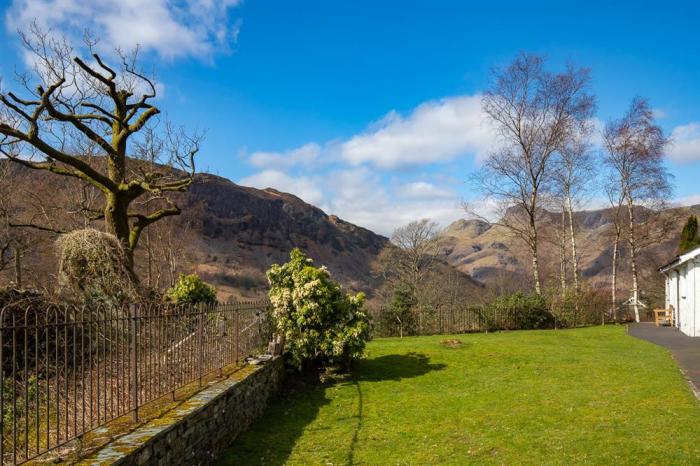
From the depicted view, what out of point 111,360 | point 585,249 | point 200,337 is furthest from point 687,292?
point 585,249

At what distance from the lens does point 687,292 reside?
842 inches

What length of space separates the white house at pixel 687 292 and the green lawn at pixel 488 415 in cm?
612

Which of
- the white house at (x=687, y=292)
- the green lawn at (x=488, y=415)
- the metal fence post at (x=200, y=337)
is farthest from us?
the white house at (x=687, y=292)

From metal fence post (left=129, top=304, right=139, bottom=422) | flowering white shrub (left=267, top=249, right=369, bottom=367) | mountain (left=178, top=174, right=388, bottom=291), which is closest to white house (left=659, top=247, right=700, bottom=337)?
flowering white shrub (left=267, top=249, right=369, bottom=367)

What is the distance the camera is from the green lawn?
7.34 meters

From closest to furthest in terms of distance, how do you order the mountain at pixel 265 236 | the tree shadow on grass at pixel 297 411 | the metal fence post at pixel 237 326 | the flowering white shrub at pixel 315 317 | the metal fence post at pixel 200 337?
the tree shadow on grass at pixel 297 411, the metal fence post at pixel 200 337, the metal fence post at pixel 237 326, the flowering white shrub at pixel 315 317, the mountain at pixel 265 236

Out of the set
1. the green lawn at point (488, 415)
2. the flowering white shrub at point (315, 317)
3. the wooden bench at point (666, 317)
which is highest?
the flowering white shrub at point (315, 317)

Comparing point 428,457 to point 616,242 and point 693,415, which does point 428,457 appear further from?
point 616,242

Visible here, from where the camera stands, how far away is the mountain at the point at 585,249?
3145 centimetres

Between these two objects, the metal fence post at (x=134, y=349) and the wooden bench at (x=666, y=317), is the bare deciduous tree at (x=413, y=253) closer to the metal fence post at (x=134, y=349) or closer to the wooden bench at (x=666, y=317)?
the wooden bench at (x=666, y=317)

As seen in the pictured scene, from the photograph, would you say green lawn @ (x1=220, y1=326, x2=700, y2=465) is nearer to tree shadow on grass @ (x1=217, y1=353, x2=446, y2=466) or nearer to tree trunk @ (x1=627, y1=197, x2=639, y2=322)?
tree shadow on grass @ (x1=217, y1=353, x2=446, y2=466)

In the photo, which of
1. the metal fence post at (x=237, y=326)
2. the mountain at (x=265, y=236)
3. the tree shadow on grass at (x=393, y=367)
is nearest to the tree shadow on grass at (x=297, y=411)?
the tree shadow on grass at (x=393, y=367)

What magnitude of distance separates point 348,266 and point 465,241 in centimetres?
6834

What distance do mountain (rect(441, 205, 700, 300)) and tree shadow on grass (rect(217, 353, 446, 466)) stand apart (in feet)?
62.0
